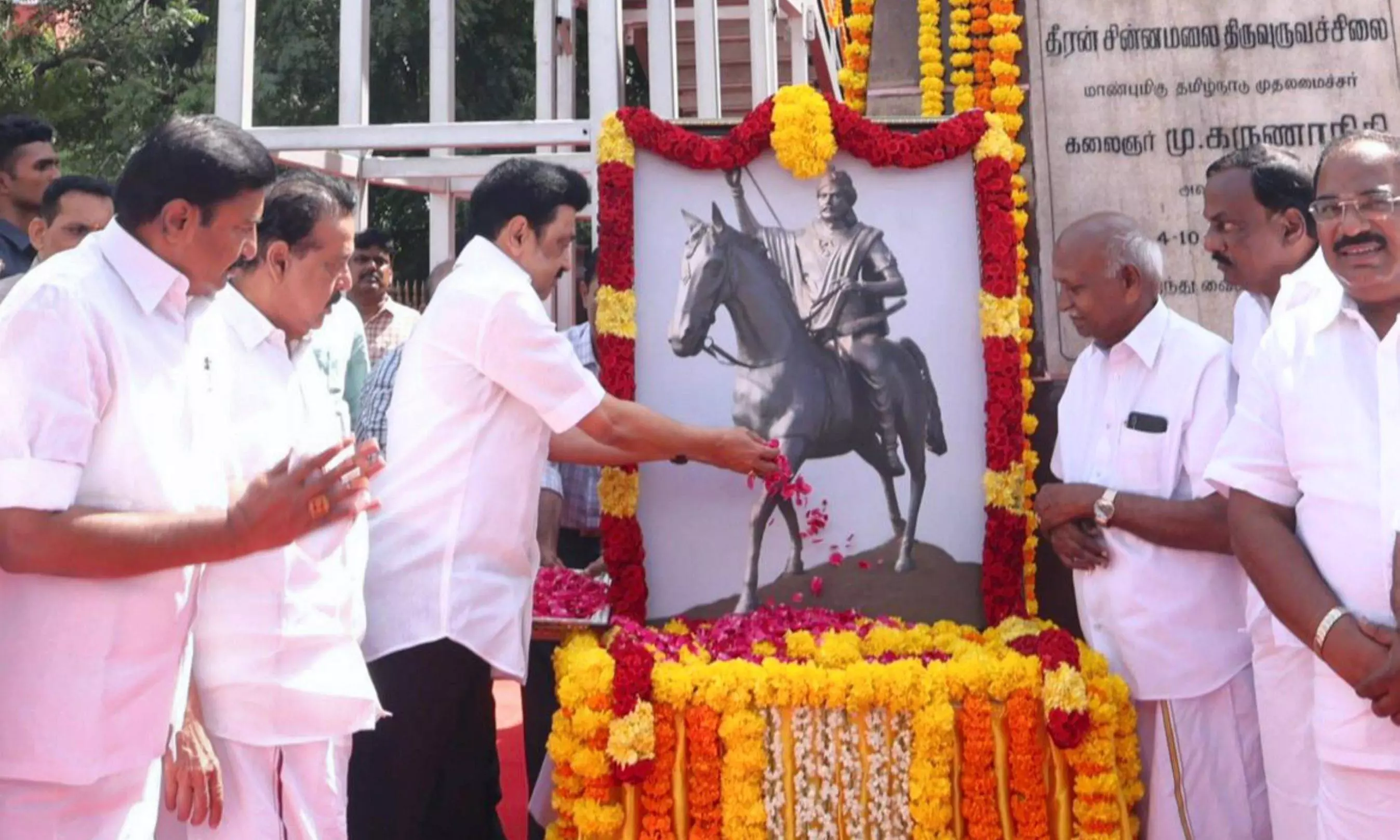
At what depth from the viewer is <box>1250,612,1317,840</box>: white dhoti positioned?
267 cm

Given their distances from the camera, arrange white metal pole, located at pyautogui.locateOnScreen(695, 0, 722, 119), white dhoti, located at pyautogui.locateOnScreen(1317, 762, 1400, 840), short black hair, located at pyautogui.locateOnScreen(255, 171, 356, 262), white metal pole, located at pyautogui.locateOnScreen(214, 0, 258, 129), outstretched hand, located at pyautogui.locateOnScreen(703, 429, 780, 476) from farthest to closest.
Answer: white metal pole, located at pyautogui.locateOnScreen(695, 0, 722, 119), white metal pole, located at pyautogui.locateOnScreen(214, 0, 258, 129), outstretched hand, located at pyautogui.locateOnScreen(703, 429, 780, 476), short black hair, located at pyautogui.locateOnScreen(255, 171, 356, 262), white dhoti, located at pyautogui.locateOnScreen(1317, 762, 1400, 840)

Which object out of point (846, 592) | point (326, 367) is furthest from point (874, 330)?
point (326, 367)

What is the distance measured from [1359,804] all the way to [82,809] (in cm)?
219

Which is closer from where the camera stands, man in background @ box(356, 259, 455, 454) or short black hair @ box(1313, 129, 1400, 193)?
short black hair @ box(1313, 129, 1400, 193)

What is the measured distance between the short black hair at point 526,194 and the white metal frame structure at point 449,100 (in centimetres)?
150

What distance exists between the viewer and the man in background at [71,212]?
3793mm

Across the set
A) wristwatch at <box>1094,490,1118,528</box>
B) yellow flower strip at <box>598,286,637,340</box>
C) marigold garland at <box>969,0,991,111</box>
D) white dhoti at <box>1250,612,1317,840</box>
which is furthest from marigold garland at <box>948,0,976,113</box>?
white dhoti at <box>1250,612,1317,840</box>

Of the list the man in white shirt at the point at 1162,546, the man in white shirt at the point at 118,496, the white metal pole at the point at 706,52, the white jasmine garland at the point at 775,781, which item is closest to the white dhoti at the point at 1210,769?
the man in white shirt at the point at 1162,546

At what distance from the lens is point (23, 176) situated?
4352mm

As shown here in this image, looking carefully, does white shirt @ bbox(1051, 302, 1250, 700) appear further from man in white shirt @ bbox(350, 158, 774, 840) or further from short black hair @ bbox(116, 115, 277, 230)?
short black hair @ bbox(116, 115, 277, 230)

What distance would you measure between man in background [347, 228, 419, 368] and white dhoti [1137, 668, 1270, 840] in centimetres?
385

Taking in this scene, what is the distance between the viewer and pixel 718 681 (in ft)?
9.50

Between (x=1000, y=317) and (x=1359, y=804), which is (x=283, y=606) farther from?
(x=1359, y=804)

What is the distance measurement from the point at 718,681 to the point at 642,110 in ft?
5.14
